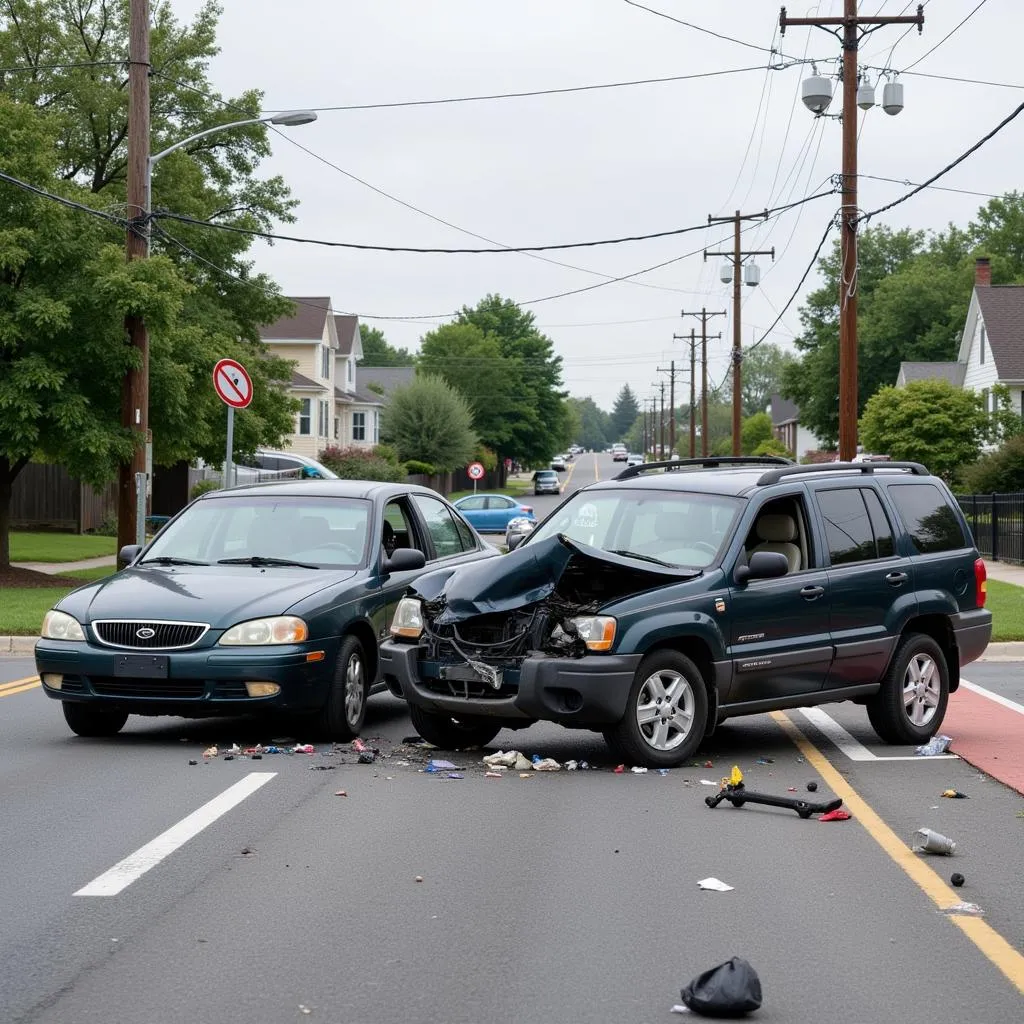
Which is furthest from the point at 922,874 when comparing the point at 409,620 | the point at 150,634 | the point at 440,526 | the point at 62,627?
the point at 440,526

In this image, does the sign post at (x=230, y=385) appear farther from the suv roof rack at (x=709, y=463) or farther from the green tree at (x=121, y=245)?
the suv roof rack at (x=709, y=463)

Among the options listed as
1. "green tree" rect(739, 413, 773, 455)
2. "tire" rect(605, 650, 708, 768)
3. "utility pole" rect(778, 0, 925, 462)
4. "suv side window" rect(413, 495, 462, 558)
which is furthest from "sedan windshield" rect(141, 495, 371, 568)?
"green tree" rect(739, 413, 773, 455)

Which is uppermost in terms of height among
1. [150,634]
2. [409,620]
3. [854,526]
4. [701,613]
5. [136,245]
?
[136,245]

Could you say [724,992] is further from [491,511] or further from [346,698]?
[491,511]

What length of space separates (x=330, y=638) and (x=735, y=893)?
445 centimetres

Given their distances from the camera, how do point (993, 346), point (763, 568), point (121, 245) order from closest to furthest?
point (763, 568), point (121, 245), point (993, 346)

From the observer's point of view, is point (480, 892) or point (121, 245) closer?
point (480, 892)

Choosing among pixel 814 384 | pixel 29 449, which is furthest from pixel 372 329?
pixel 29 449

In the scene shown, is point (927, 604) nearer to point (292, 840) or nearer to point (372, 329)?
point (292, 840)

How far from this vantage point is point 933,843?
718 centimetres

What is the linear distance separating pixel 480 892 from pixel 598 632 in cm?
298

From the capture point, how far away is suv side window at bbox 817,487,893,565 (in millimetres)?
10664

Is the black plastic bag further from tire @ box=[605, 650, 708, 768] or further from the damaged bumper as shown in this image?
tire @ box=[605, 650, 708, 768]

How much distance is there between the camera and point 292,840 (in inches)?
290
